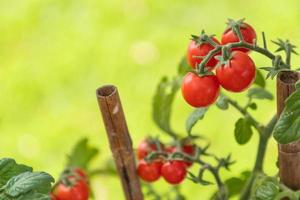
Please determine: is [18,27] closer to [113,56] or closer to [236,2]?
[113,56]

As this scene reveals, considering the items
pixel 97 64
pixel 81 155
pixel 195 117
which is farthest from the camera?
pixel 97 64

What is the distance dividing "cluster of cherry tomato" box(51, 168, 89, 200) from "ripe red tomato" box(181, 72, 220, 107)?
0.93 ft

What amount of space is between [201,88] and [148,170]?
28cm

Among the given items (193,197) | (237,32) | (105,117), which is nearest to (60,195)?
(105,117)

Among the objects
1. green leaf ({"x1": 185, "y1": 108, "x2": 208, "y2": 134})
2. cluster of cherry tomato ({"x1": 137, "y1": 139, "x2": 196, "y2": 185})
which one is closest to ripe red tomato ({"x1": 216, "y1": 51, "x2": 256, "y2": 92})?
green leaf ({"x1": 185, "y1": 108, "x2": 208, "y2": 134})

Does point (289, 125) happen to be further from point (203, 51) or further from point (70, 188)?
point (70, 188)

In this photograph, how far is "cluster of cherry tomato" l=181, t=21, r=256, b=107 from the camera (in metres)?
→ 0.79

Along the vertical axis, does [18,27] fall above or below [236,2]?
above

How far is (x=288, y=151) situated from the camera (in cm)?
86

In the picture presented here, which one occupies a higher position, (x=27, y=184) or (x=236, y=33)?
(x=236, y=33)

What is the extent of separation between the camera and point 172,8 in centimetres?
280

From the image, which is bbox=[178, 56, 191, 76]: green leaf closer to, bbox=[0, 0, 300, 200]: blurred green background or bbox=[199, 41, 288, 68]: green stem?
bbox=[199, 41, 288, 68]: green stem

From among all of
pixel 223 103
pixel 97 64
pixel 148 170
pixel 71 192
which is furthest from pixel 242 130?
pixel 97 64

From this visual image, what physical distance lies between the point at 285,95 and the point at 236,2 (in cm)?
200
